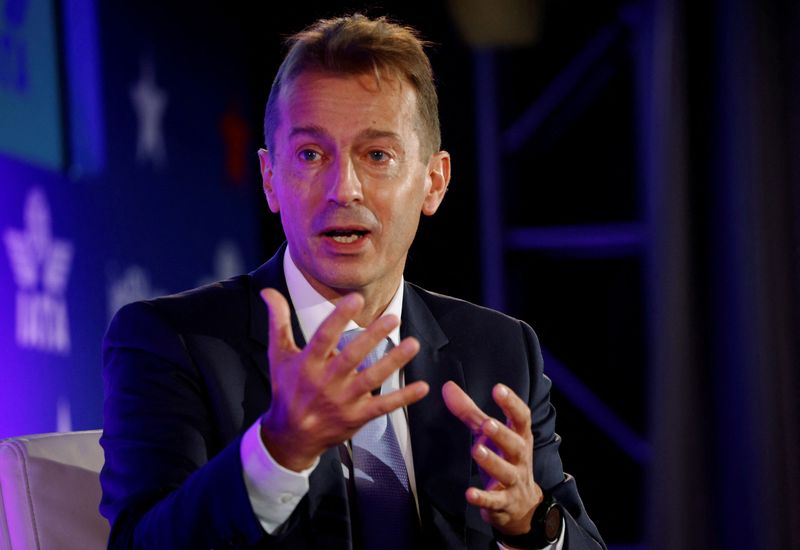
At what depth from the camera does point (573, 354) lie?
11.2 feet

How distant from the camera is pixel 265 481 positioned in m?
1.09

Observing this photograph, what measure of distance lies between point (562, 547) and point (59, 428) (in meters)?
2.20

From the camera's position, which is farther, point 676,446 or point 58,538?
point 676,446

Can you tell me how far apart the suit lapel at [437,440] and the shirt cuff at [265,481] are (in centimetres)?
35

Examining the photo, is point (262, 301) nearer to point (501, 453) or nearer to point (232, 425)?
point (232, 425)

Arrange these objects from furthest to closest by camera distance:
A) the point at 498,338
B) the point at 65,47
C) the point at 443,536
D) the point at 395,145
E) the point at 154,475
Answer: the point at 65,47 < the point at 498,338 < the point at 395,145 < the point at 443,536 < the point at 154,475

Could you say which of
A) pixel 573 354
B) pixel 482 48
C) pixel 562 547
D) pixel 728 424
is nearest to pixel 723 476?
pixel 728 424

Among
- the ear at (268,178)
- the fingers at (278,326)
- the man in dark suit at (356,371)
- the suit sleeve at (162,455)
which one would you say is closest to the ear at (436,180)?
the man in dark suit at (356,371)

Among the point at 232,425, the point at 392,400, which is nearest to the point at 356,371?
the point at 392,400

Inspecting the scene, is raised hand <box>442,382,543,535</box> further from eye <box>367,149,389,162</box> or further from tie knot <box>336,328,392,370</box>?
eye <box>367,149,389,162</box>

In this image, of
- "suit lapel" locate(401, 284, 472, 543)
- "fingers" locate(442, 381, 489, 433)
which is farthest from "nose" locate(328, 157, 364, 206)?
"fingers" locate(442, 381, 489, 433)

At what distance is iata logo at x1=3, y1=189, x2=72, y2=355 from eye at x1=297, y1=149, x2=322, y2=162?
1695 millimetres

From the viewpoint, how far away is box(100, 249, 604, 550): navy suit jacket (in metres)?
1.15

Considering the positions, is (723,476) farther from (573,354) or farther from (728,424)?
(573,354)
